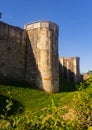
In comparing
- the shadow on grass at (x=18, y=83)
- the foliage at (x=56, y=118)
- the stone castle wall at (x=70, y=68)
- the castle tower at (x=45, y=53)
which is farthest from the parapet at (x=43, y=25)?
the foliage at (x=56, y=118)

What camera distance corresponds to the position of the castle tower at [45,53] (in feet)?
84.8

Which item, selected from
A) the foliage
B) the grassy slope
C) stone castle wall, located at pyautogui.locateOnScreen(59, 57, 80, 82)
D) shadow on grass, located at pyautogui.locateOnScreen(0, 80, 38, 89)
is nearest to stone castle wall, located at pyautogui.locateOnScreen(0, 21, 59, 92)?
shadow on grass, located at pyautogui.locateOnScreen(0, 80, 38, 89)

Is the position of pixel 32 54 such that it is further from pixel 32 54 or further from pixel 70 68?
pixel 70 68

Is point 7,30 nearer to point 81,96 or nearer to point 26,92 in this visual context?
point 26,92

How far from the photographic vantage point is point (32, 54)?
27.0 metres

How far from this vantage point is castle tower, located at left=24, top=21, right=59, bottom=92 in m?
25.9

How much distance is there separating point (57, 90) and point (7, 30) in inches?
283

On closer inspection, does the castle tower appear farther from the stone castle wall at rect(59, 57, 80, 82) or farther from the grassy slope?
the stone castle wall at rect(59, 57, 80, 82)

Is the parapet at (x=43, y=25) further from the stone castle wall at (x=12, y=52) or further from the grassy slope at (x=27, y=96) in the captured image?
the grassy slope at (x=27, y=96)

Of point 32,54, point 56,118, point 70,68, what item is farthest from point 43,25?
point 56,118

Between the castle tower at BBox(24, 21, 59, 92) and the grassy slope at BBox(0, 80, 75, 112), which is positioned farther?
the castle tower at BBox(24, 21, 59, 92)

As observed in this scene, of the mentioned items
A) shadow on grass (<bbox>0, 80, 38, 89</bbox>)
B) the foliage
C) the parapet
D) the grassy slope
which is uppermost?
the parapet

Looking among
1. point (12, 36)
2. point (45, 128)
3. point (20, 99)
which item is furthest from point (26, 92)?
point (45, 128)

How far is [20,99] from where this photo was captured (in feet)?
70.0
